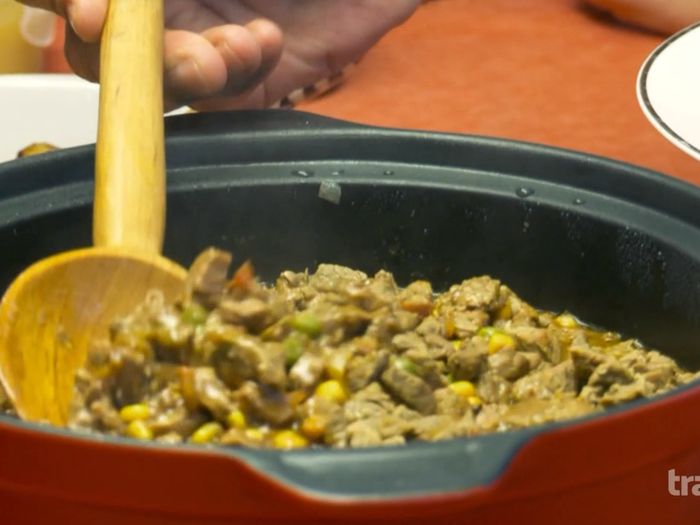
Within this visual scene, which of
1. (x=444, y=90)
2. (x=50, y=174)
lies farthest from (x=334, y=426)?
(x=444, y=90)

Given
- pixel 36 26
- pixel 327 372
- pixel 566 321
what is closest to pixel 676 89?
pixel 566 321

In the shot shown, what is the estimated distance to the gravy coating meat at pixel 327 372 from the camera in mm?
829

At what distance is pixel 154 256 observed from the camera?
38.0 inches

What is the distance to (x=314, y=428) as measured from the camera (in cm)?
82

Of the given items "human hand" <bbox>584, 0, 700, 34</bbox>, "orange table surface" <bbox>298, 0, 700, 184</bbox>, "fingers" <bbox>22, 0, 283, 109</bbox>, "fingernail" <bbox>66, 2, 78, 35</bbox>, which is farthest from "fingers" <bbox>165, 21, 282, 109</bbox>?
"human hand" <bbox>584, 0, 700, 34</bbox>

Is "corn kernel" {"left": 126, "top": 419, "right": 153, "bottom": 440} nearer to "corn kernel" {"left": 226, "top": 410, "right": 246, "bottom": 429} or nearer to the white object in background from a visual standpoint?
"corn kernel" {"left": 226, "top": 410, "right": 246, "bottom": 429}

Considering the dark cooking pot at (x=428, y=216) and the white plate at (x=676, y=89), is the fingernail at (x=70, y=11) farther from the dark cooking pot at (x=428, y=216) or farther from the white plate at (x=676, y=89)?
the white plate at (x=676, y=89)

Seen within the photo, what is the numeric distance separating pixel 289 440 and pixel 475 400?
239 millimetres

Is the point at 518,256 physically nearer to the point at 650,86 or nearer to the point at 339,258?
the point at 339,258

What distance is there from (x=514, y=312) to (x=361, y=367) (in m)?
0.32

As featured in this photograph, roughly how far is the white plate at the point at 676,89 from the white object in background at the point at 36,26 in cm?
123

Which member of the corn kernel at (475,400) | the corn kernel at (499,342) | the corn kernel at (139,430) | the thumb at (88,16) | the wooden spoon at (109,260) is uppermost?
the thumb at (88,16)

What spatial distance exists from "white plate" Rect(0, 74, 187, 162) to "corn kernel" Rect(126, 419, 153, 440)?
3.08 feet

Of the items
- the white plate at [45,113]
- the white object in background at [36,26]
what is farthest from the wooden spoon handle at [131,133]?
the white object in background at [36,26]
